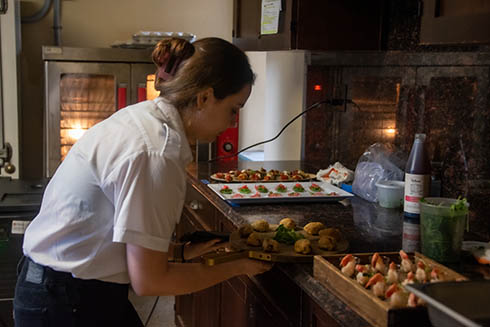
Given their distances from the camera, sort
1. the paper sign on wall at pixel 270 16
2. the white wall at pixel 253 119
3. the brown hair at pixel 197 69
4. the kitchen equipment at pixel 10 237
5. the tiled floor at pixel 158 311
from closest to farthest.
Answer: the brown hair at pixel 197 69
the paper sign on wall at pixel 270 16
the kitchen equipment at pixel 10 237
the tiled floor at pixel 158 311
the white wall at pixel 253 119

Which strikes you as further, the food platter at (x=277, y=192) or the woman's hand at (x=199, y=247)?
the food platter at (x=277, y=192)

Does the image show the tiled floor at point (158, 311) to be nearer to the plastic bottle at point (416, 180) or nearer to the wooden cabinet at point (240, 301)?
the wooden cabinet at point (240, 301)

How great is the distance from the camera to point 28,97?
4.46m

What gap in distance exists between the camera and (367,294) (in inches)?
45.8

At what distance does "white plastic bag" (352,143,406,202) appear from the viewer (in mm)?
2301

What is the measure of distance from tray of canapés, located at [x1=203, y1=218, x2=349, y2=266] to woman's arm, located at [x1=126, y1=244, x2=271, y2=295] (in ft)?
0.08

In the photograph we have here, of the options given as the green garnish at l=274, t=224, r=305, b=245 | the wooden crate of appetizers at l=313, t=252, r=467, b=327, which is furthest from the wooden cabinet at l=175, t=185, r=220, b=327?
the wooden crate of appetizers at l=313, t=252, r=467, b=327

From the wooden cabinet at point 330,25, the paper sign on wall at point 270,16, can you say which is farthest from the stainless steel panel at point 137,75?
the wooden cabinet at point 330,25

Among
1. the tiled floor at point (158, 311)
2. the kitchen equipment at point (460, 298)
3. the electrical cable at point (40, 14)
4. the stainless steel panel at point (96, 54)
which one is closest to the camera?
the kitchen equipment at point (460, 298)

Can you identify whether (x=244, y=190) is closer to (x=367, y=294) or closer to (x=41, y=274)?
(x=41, y=274)

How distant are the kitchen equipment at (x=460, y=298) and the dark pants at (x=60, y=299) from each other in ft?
2.83

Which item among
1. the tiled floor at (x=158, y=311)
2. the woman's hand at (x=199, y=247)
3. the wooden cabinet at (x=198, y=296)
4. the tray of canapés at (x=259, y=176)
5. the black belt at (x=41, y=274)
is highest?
the tray of canapés at (x=259, y=176)

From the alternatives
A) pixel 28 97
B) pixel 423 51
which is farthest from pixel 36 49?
pixel 423 51

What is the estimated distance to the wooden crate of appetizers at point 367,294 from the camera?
3.59 ft
